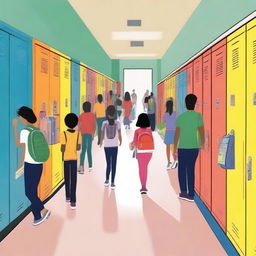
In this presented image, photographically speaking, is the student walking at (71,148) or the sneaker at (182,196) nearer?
the student walking at (71,148)

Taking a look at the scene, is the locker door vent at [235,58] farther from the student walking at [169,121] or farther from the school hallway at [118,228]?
the student walking at [169,121]

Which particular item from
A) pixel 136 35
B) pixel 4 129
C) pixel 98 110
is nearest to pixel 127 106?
pixel 136 35

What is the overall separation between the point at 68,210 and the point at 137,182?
6.85 ft

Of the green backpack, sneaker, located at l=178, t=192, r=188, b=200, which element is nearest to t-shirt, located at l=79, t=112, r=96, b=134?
sneaker, located at l=178, t=192, r=188, b=200

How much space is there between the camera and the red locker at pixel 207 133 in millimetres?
4754

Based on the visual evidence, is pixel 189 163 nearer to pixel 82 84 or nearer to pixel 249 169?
pixel 249 169

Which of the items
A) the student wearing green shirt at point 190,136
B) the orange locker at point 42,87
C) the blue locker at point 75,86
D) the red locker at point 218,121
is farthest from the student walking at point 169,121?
the red locker at point 218,121

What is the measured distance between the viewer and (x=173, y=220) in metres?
4.69

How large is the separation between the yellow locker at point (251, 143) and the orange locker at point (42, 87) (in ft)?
9.66

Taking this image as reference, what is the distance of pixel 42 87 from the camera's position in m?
5.41

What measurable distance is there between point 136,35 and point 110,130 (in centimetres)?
789

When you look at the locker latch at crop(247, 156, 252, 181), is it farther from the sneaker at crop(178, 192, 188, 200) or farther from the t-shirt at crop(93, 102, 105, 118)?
the t-shirt at crop(93, 102, 105, 118)

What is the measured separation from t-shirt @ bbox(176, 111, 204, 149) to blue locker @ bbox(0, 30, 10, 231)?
2.34 metres

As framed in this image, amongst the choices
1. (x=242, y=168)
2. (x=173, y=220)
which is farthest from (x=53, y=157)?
(x=242, y=168)
